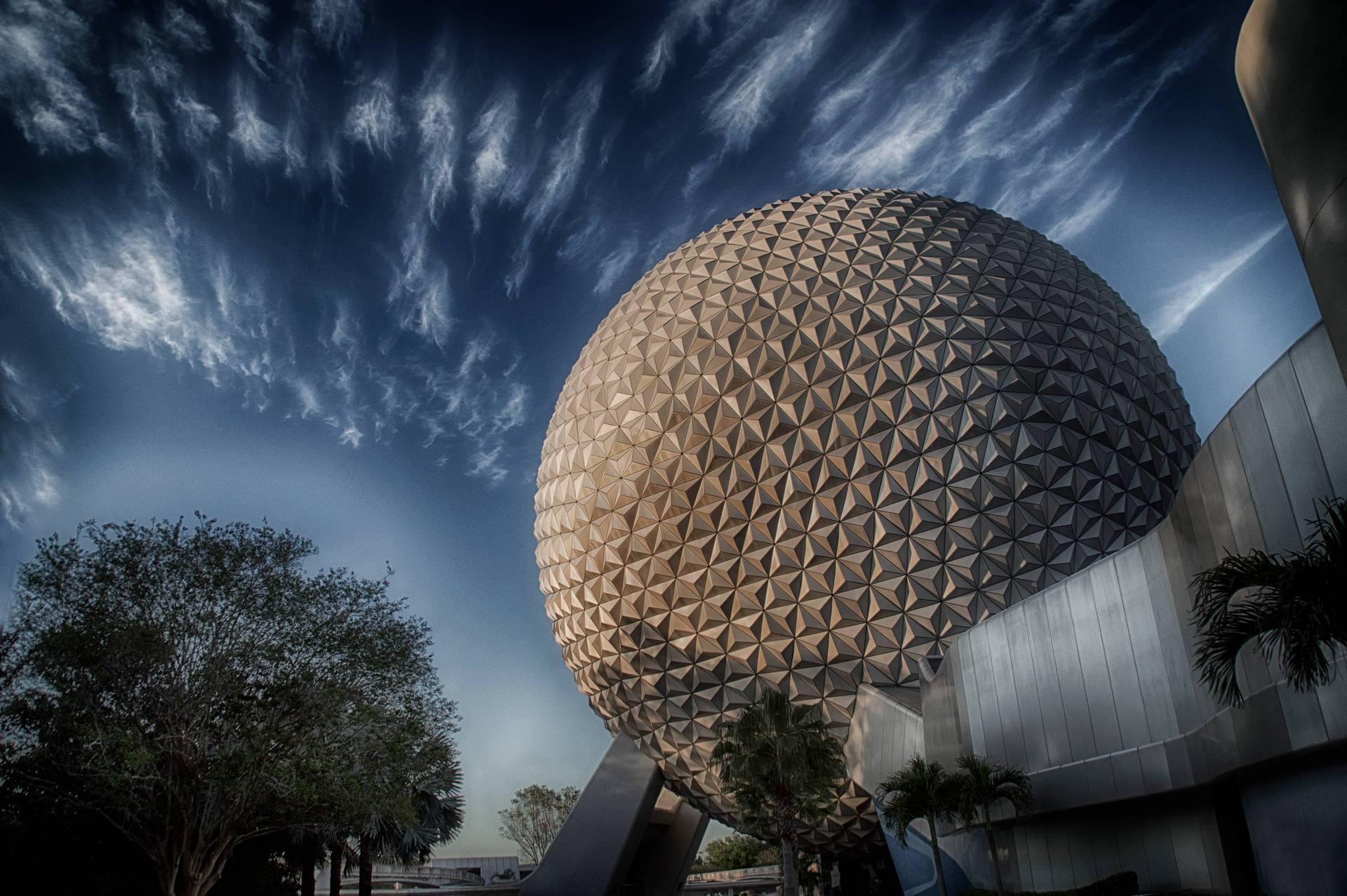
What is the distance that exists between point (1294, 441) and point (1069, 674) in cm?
721

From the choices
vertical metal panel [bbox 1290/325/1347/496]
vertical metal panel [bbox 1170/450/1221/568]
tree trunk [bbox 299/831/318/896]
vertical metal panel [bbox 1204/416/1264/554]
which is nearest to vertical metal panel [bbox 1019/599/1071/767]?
vertical metal panel [bbox 1170/450/1221/568]

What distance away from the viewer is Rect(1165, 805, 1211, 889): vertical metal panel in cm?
1303

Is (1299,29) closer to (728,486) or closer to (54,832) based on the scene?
(728,486)

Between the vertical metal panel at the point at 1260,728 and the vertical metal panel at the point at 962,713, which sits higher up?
the vertical metal panel at the point at 962,713

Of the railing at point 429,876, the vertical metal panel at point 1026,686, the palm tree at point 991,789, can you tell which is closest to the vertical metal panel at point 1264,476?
the vertical metal panel at point 1026,686

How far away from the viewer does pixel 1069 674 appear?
50.8 feet

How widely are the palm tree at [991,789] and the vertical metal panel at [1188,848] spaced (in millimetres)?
2468

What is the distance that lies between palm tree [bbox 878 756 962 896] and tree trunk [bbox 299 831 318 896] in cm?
1760

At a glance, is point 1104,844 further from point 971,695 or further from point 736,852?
point 736,852

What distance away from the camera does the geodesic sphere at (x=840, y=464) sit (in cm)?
2166

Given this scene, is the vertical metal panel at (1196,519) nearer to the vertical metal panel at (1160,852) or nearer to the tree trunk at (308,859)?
the vertical metal panel at (1160,852)

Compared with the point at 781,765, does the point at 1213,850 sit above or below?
below

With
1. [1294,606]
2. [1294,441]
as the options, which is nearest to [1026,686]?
[1294,441]

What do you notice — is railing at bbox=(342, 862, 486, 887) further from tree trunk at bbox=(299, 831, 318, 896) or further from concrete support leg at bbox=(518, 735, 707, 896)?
concrete support leg at bbox=(518, 735, 707, 896)
